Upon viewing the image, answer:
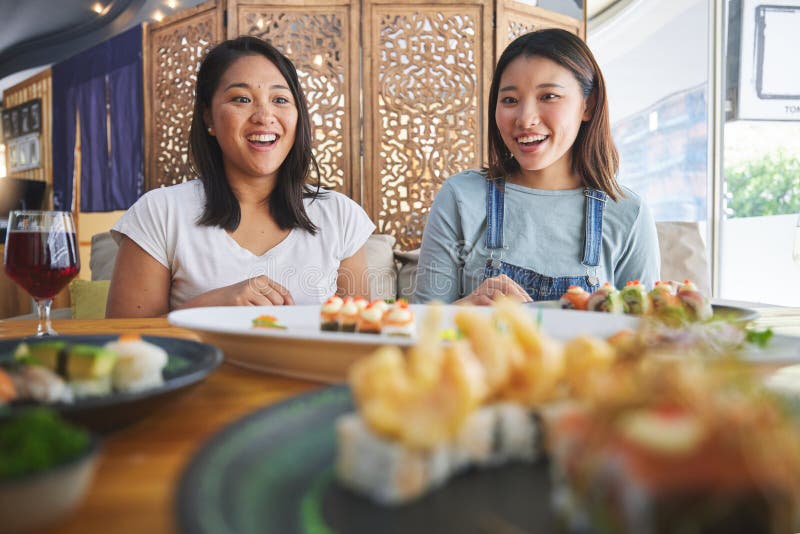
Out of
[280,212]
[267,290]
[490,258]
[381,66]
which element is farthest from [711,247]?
[267,290]

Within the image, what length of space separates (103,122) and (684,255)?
514 centimetres

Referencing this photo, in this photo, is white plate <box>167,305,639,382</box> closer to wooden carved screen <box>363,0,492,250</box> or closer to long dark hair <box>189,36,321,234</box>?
long dark hair <box>189,36,321,234</box>

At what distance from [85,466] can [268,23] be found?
13.5ft

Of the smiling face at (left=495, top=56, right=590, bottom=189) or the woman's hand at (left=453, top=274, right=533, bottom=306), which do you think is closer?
the woman's hand at (left=453, top=274, right=533, bottom=306)

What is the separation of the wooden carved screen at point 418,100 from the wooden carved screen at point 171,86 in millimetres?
1301

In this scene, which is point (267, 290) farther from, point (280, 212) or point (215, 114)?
point (215, 114)

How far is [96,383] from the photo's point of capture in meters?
0.53

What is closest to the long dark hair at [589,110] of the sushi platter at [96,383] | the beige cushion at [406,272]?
the beige cushion at [406,272]

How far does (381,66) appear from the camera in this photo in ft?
13.0

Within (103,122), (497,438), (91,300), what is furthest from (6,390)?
(103,122)

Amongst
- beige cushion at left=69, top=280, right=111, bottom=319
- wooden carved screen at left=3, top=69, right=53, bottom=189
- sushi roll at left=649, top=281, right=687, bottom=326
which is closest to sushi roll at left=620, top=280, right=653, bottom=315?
sushi roll at left=649, top=281, right=687, bottom=326

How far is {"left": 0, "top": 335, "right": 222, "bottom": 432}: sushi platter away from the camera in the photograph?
0.45 meters

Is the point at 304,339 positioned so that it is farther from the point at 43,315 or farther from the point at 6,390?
the point at 43,315

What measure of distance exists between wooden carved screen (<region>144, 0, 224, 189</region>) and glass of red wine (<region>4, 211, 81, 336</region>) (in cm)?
332
